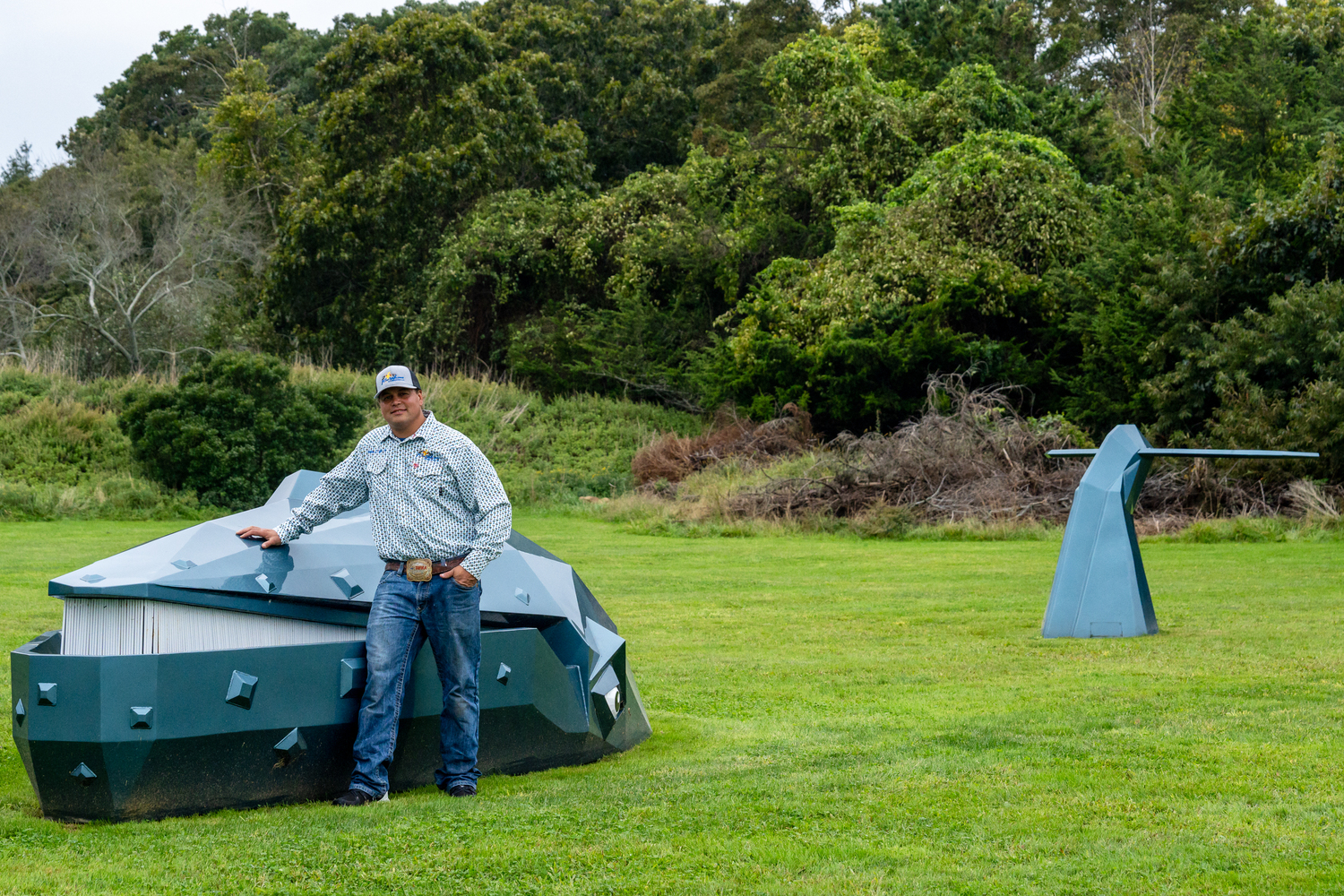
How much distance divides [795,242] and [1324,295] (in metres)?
16.0

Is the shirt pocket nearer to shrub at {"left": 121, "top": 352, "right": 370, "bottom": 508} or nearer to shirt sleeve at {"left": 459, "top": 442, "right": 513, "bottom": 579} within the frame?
shirt sleeve at {"left": 459, "top": 442, "right": 513, "bottom": 579}

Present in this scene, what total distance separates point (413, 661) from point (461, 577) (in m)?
0.45

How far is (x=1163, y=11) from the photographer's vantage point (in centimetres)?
4947

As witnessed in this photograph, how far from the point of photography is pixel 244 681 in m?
5.53

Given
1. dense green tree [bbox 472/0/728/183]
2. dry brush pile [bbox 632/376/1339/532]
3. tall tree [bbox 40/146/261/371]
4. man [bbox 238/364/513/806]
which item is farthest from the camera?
dense green tree [bbox 472/0/728/183]

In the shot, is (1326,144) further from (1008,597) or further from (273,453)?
(273,453)

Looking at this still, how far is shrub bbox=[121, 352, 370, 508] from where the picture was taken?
2577 cm

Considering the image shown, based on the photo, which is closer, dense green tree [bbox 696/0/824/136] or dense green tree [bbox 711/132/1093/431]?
dense green tree [bbox 711/132/1093/431]

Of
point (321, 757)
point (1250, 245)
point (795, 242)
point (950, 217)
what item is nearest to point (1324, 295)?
point (1250, 245)

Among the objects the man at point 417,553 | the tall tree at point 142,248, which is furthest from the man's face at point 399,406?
the tall tree at point 142,248

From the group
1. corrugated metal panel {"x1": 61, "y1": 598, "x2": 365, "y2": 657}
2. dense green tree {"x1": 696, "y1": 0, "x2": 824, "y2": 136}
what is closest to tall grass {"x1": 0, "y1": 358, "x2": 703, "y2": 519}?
dense green tree {"x1": 696, "y1": 0, "x2": 824, "y2": 136}

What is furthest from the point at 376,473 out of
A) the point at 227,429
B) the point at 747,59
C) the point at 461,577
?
the point at 747,59

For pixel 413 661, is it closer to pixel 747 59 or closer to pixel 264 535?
pixel 264 535

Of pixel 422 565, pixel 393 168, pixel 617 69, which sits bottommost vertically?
Answer: pixel 422 565
